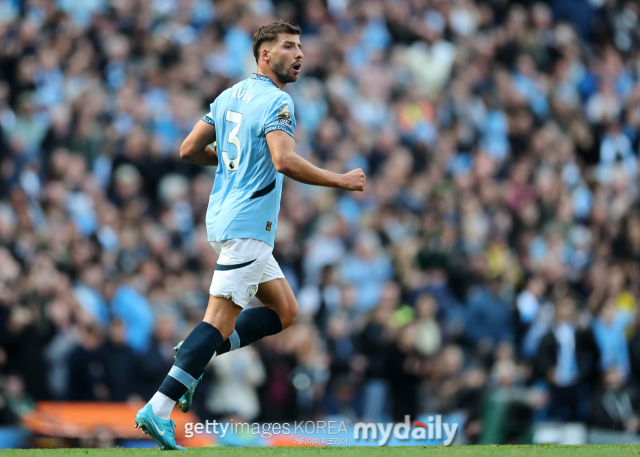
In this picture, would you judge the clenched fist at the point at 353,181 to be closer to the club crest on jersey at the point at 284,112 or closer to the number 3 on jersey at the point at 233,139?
the club crest on jersey at the point at 284,112

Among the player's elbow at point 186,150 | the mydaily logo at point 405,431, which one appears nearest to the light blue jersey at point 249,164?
the player's elbow at point 186,150

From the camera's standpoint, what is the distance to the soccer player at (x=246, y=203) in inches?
169

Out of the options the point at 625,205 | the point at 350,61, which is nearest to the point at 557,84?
the point at 625,205

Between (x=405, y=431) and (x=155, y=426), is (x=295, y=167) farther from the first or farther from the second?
(x=405, y=431)

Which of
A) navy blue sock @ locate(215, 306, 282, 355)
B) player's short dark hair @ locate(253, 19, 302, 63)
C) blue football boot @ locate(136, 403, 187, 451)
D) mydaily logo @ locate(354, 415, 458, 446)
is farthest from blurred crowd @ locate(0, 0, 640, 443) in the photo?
player's short dark hair @ locate(253, 19, 302, 63)

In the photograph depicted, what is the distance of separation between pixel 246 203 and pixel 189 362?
2.88ft

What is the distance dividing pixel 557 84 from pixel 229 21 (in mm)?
5162

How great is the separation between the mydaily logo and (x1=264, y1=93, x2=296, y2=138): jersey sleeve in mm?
2807

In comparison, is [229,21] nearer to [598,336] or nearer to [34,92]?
[34,92]

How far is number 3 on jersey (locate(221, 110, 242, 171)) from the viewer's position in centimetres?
450

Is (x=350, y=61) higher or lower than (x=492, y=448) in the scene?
higher

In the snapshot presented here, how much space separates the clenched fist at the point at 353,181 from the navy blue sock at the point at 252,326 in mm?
927

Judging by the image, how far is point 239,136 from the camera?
448 centimetres

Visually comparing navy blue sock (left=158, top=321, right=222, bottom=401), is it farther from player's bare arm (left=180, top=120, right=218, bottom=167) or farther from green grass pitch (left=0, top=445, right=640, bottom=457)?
player's bare arm (left=180, top=120, right=218, bottom=167)
